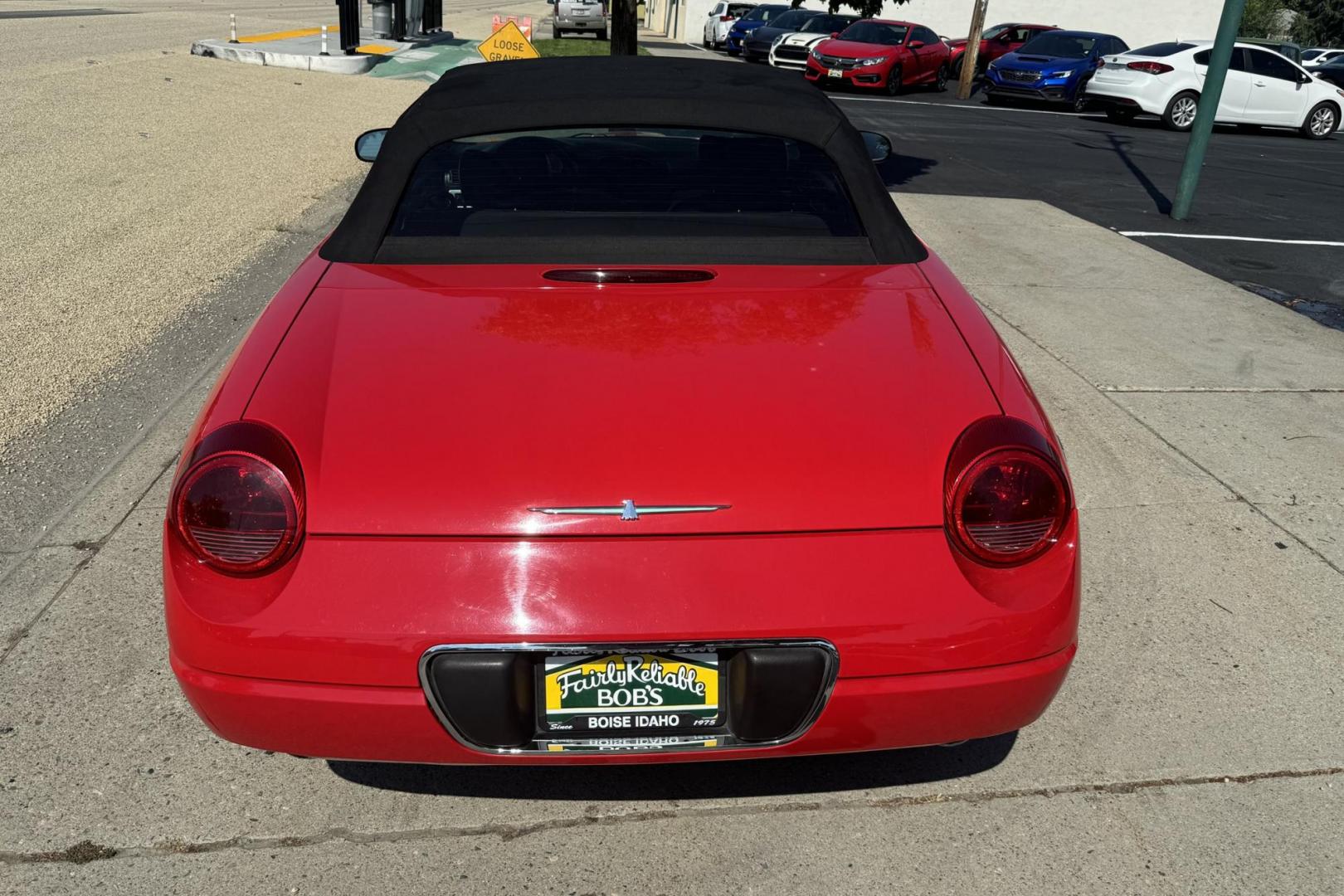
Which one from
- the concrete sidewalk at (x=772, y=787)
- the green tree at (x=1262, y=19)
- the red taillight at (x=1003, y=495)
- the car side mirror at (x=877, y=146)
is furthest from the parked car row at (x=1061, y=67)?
the green tree at (x=1262, y=19)

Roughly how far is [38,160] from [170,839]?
32.0ft

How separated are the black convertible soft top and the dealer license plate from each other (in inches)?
46.2

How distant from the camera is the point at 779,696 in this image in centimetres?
224

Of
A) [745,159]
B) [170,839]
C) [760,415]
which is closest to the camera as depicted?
[760,415]

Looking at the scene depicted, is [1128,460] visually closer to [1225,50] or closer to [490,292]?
[490,292]

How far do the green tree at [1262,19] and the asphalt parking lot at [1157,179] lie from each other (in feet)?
127

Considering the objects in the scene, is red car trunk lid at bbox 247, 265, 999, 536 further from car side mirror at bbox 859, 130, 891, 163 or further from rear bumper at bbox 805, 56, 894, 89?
rear bumper at bbox 805, 56, 894, 89

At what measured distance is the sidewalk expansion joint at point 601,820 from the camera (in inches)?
99.9

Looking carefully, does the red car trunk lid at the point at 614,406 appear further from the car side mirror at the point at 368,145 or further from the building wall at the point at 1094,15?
the building wall at the point at 1094,15

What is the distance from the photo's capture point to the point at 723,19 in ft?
121

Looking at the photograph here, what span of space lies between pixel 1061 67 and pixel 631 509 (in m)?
24.1

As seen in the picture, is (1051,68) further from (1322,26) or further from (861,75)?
(1322,26)

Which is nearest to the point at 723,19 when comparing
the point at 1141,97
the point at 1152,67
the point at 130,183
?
the point at 1152,67

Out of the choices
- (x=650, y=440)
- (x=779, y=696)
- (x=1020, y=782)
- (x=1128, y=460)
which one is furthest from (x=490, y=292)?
(x=1128, y=460)
